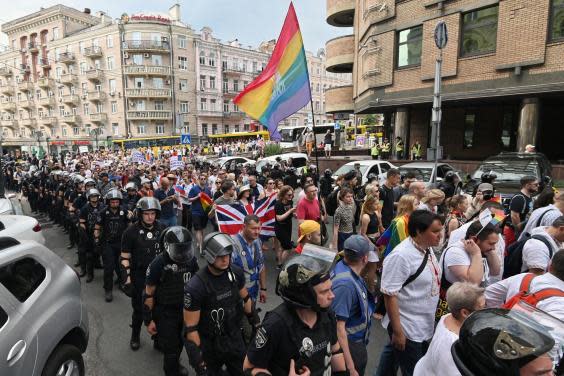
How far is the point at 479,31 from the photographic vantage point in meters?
15.8

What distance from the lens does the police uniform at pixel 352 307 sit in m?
2.66

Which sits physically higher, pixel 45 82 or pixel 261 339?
pixel 45 82

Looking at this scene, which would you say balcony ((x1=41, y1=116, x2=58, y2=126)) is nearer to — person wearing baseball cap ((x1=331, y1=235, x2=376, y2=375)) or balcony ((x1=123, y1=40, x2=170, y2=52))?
balcony ((x1=123, y1=40, x2=170, y2=52))

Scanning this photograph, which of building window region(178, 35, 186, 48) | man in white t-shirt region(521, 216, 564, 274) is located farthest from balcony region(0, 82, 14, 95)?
man in white t-shirt region(521, 216, 564, 274)

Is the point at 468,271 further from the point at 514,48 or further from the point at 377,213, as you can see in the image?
the point at 514,48

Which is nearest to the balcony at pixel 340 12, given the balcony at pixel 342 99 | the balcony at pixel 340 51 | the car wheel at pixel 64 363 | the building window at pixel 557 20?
the balcony at pixel 340 51

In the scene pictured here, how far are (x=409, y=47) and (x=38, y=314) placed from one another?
63.0 feet

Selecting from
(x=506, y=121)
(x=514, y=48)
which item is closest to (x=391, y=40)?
(x=514, y=48)

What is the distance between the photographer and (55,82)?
185 feet

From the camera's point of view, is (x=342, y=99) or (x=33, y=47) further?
(x=33, y=47)

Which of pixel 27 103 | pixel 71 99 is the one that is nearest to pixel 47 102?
pixel 27 103

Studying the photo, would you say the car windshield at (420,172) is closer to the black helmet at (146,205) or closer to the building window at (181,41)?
the black helmet at (146,205)

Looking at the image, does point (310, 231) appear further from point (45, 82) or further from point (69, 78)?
point (45, 82)

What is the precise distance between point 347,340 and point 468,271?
4.42 ft
